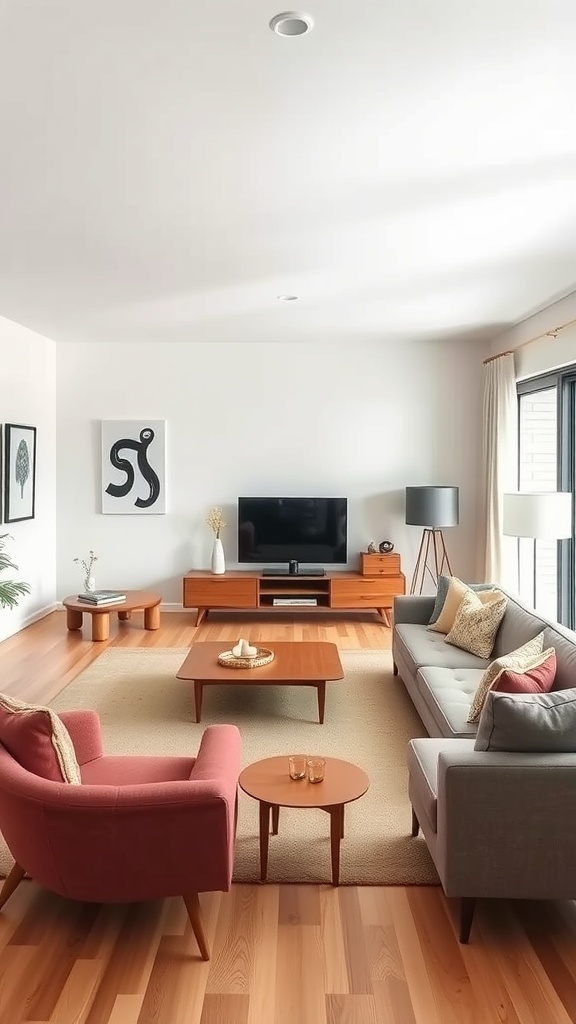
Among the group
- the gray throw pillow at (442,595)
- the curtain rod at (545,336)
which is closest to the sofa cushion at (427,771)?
the gray throw pillow at (442,595)

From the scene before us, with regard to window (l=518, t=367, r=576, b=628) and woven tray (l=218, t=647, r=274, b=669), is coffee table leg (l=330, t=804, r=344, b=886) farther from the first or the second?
window (l=518, t=367, r=576, b=628)

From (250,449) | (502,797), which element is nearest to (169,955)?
(502,797)

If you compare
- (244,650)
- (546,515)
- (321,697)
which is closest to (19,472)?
(244,650)

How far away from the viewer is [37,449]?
7070 mm

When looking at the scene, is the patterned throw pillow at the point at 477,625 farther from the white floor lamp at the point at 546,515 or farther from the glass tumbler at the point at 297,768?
the glass tumbler at the point at 297,768

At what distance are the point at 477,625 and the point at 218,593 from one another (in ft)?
10.3

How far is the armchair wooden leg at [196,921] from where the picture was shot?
230 centimetres

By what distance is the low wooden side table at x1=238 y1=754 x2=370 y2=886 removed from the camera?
8.66 ft

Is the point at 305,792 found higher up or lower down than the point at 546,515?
lower down

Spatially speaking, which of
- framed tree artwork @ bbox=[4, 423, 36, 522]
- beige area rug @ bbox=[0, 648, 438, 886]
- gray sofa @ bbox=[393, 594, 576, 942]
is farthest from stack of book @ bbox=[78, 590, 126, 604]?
gray sofa @ bbox=[393, 594, 576, 942]

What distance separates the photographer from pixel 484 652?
438cm

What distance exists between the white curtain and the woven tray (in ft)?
9.48

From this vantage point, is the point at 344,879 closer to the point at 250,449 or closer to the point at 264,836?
the point at 264,836

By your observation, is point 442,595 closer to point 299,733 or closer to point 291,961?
point 299,733
